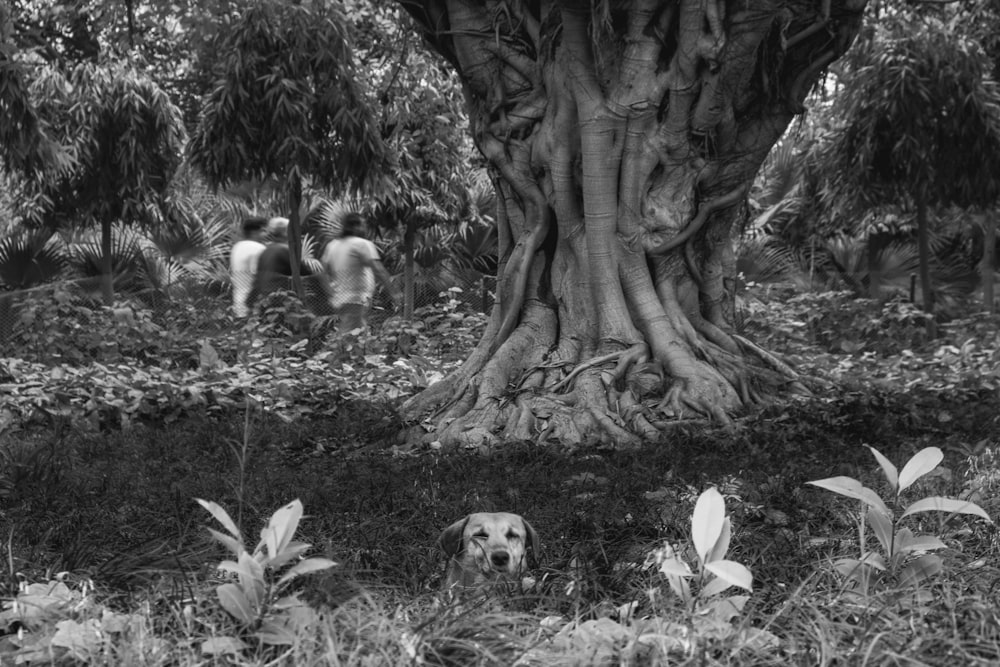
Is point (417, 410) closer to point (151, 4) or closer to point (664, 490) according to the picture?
point (664, 490)

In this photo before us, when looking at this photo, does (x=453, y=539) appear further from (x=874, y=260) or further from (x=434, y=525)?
(x=874, y=260)

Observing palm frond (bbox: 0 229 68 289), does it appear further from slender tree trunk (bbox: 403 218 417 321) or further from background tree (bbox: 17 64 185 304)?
slender tree trunk (bbox: 403 218 417 321)

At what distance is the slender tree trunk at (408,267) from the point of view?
15.0 m

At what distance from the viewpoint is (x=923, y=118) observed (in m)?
13.7

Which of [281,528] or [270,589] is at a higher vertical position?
[281,528]

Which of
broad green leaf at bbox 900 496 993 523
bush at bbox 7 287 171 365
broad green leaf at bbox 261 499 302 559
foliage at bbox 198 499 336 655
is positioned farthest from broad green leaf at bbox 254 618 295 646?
bush at bbox 7 287 171 365

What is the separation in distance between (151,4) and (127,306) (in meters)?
3.29

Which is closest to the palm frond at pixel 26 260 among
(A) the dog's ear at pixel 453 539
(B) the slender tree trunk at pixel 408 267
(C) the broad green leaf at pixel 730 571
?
Result: (B) the slender tree trunk at pixel 408 267

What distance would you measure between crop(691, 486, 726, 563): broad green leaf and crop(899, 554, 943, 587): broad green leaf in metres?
0.59

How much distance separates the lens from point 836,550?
3.27 meters

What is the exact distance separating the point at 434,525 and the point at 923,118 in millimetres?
12019

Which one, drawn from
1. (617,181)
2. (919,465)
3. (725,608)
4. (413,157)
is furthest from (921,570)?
(413,157)

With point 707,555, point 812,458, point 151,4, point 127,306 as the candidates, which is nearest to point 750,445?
point 812,458

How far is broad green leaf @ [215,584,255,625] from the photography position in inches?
89.3
